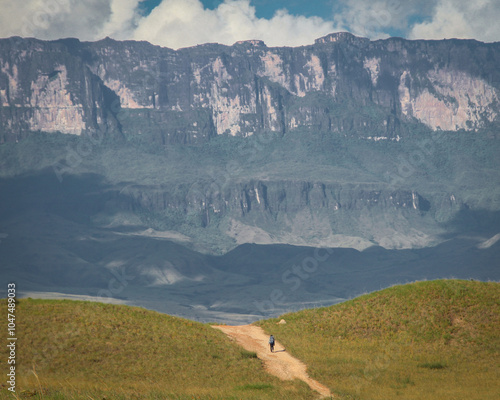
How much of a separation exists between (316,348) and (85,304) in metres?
23.5

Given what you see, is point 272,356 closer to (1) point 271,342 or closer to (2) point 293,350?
(1) point 271,342

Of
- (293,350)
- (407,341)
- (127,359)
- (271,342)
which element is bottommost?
(407,341)

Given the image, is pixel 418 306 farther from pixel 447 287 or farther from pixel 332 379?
pixel 332 379

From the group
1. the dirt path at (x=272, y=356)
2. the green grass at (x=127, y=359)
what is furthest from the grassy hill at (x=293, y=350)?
the dirt path at (x=272, y=356)

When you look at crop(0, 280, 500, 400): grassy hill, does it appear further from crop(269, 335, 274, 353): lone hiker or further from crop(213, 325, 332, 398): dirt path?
crop(269, 335, 274, 353): lone hiker

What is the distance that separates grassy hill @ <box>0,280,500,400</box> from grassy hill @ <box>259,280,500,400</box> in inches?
4.2

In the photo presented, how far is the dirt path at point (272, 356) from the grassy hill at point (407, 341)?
0.87 m

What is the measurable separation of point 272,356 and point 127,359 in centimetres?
1271

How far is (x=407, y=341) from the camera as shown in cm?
7344

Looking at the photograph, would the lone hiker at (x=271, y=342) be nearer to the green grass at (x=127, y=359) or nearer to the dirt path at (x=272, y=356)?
the dirt path at (x=272, y=356)

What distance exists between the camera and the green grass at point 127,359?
2143 inches

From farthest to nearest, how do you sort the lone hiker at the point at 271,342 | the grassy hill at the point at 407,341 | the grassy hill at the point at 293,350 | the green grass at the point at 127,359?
the lone hiker at the point at 271,342
the grassy hill at the point at 407,341
the grassy hill at the point at 293,350
the green grass at the point at 127,359

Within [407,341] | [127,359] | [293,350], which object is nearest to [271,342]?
[293,350]

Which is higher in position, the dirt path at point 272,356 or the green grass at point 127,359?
the green grass at point 127,359
